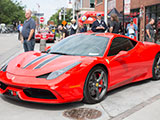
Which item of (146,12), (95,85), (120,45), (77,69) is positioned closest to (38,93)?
(77,69)

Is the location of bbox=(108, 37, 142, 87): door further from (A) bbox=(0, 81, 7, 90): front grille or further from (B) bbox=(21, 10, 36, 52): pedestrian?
(B) bbox=(21, 10, 36, 52): pedestrian

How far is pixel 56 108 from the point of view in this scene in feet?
13.1

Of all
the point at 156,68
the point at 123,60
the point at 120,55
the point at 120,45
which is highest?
the point at 120,45

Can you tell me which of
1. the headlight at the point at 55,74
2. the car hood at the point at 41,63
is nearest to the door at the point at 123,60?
the car hood at the point at 41,63

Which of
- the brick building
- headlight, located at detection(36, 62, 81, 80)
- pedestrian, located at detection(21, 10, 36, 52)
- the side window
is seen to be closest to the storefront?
the brick building

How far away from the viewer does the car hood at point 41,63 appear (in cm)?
401

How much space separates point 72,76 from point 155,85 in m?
2.70

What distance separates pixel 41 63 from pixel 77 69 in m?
0.65

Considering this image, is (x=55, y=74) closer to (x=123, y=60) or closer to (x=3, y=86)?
(x=3, y=86)

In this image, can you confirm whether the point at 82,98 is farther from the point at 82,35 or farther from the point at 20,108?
the point at 82,35

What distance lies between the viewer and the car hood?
13.1ft

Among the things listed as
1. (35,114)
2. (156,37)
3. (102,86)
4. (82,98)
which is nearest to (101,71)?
(102,86)

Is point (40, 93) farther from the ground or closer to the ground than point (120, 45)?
closer to the ground

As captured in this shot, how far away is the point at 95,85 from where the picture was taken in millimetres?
4320
